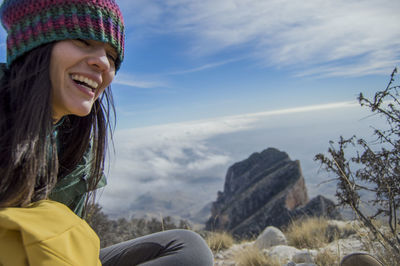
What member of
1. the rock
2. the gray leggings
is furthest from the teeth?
the rock

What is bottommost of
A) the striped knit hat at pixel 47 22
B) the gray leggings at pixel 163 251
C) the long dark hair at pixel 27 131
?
the gray leggings at pixel 163 251

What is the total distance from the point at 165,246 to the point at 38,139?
1.05 meters

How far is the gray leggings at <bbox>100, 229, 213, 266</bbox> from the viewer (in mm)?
1741

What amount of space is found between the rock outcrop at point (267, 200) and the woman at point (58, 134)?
16.0m

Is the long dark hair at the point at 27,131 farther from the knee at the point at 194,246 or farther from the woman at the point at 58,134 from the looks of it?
the knee at the point at 194,246

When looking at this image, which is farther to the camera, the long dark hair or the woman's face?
the woman's face

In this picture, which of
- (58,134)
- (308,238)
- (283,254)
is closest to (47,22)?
(58,134)

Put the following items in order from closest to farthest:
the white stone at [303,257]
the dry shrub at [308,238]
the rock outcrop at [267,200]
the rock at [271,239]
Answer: the white stone at [303,257] → the dry shrub at [308,238] → the rock at [271,239] → the rock outcrop at [267,200]

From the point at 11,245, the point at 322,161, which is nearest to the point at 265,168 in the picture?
the point at 322,161

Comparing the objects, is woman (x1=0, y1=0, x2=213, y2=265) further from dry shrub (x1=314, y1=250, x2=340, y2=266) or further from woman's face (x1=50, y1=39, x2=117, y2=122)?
dry shrub (x1=314, y1=250, x2=340, y2=266)

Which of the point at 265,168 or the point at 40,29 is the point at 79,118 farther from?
the point at 265,168

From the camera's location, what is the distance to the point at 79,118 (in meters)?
2.05

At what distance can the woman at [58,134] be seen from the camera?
3.52ft

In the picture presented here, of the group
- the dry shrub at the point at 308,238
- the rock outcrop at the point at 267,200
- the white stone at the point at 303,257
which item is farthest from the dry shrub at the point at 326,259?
the rock outcrop at the point at 267,200
